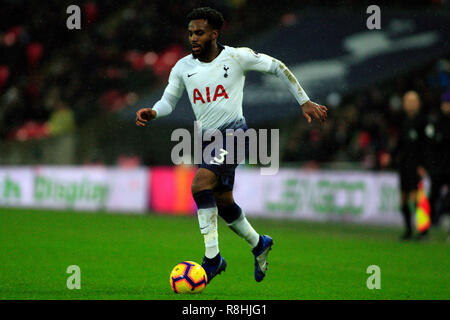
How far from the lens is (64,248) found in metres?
9.82

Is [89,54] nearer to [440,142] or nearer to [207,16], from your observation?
[440,142]

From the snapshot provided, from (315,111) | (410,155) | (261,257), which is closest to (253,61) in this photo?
(315,111)

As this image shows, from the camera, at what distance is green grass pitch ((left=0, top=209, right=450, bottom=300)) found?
6.37 metres

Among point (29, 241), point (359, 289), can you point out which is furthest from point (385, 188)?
point (359, 289)

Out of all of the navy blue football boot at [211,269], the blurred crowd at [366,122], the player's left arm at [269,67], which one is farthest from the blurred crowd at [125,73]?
the navy blue football boot at [211,269]

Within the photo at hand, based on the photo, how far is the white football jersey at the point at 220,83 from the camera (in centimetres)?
675

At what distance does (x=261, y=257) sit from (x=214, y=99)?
1.46 metres

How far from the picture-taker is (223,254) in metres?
9.61

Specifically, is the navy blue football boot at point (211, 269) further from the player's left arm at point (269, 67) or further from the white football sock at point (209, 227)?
the player's left arm at point (269, 67)

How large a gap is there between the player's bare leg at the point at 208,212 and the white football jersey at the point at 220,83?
0.46 m

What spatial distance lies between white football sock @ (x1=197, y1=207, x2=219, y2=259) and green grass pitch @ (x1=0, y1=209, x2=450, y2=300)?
1.04 feet

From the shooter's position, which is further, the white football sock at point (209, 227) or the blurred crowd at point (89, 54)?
the blurred crowd at point (89, 54)

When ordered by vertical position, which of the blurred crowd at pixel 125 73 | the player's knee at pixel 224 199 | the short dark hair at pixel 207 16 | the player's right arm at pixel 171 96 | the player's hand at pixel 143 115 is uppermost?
the blurred crowd at pixel 125 73

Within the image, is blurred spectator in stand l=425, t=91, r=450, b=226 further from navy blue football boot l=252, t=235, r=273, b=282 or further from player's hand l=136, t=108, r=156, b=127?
player's hand l=136, t=108, r=156, b=127
